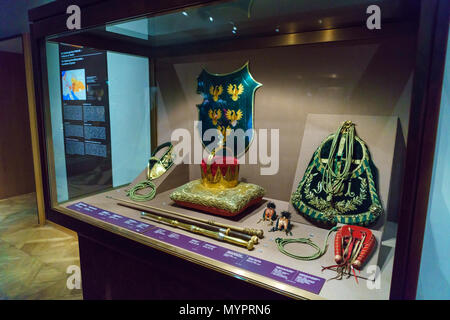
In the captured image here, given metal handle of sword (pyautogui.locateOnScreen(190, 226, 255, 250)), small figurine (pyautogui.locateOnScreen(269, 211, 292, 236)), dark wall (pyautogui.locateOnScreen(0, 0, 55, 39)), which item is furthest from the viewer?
dark wall (pyautogui.locateOnScreen(0, 0, 55, 39))

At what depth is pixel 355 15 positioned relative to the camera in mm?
1341

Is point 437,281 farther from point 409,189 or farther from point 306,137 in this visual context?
point 306,137

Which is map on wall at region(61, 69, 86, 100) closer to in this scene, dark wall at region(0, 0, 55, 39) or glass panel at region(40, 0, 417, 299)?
glass panel at region(40, 0, 417, 299)

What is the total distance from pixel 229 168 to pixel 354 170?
0.65 meters

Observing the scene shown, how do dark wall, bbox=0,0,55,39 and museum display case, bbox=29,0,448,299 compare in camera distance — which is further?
dark wall, bbox=0,0,55,39

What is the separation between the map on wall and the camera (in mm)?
1757

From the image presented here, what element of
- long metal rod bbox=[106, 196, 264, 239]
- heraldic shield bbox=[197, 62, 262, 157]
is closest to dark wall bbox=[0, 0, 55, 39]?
heraldic shield bbox=[197, 62, 262, 157]

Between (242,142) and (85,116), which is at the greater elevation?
(85,116)

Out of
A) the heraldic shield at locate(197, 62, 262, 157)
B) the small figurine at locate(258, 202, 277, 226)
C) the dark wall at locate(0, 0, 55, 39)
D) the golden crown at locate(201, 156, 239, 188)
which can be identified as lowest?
the small figurine at locate(258, 202, 277, 226)

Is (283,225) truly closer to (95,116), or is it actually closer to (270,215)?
(270,215)

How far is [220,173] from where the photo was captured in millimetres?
1697

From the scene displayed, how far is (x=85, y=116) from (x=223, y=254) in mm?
1226
